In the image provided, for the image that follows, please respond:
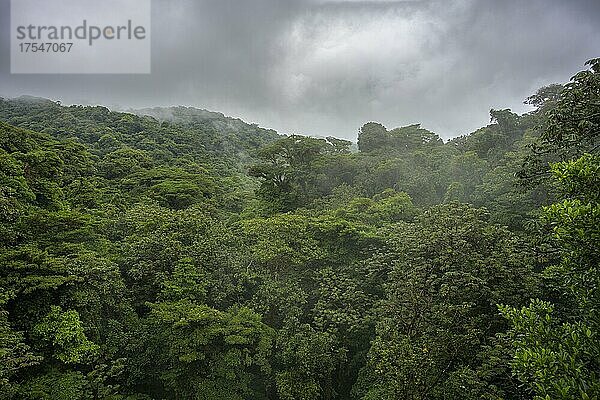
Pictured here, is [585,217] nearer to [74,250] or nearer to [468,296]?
[468,296]

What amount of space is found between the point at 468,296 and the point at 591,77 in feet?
11.6

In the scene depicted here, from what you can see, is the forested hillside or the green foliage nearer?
the forested hillside

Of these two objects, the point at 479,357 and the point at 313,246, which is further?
the point at 313,246

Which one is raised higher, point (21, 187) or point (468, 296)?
point (21, 187)

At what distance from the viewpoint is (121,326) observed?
8.09m

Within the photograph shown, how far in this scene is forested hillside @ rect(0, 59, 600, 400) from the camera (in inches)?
148

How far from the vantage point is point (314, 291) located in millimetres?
9383

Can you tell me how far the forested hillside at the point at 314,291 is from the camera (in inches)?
148

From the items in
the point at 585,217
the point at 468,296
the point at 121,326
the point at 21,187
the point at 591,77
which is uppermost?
the point at 591,77

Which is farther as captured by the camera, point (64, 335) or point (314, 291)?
point (314, 291)

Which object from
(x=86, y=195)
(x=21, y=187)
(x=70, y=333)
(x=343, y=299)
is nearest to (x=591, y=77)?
(x=343, y=299)

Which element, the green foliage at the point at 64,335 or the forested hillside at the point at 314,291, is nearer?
the forested hillside at the point at 314,291

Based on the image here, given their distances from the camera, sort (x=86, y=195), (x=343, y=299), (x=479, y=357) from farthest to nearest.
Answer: (x=86, y=195) → (x=343, y=299) → (x=479, y=357)

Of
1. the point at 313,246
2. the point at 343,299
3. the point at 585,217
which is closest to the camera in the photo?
the point at 585,217
